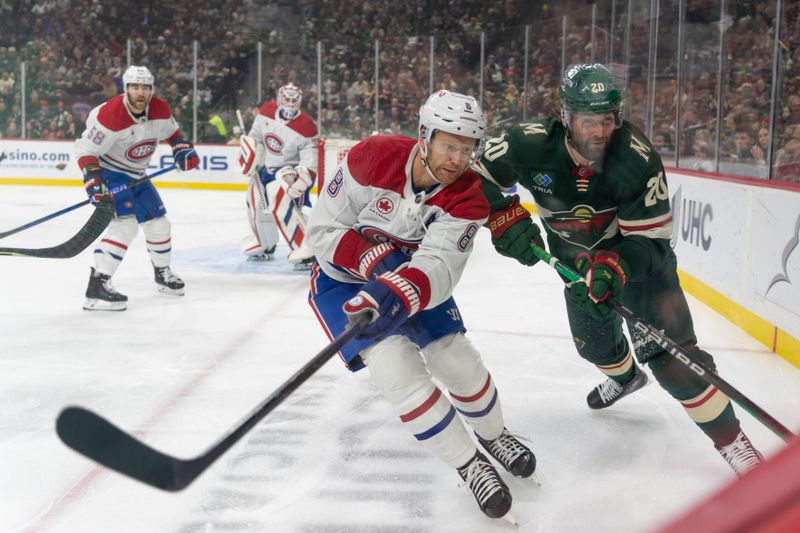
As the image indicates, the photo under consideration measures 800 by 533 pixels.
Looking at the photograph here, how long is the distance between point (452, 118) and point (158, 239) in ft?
9.24

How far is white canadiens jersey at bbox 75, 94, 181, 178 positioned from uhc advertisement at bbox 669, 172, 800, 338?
2.83 meters

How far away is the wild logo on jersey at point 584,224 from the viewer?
7.26ft

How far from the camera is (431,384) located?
6.10 ft

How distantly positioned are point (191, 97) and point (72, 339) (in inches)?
325

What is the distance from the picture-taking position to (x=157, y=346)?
11.0 ft

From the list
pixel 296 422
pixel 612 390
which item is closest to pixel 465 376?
pixel 296 422

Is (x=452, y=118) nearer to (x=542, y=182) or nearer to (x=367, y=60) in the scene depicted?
(x=542, y=182)

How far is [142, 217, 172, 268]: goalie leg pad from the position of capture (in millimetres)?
4266

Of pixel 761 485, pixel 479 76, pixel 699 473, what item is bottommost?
pixel 699 473

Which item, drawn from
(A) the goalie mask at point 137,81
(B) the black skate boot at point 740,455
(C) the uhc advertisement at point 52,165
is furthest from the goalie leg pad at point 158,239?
(C) the uhc advertisement at point 52,165

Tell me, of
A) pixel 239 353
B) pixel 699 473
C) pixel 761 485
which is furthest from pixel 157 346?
pixel 761 485

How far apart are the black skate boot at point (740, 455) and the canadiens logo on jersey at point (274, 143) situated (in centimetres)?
389

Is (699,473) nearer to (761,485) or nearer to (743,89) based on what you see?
(761,485)

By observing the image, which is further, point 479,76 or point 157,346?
point 479,76
